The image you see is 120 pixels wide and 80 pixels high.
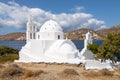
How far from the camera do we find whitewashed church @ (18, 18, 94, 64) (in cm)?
3962

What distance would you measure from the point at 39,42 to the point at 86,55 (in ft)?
29.3

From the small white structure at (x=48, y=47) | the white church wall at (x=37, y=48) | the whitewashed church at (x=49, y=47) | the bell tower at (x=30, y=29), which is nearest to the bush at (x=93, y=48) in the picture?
the whitewashed church at (x=49, y=47)

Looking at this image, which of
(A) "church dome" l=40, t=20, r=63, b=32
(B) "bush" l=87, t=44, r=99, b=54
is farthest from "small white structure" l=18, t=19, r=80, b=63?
(B) "bush" l=87, t=44, r=99, b=54

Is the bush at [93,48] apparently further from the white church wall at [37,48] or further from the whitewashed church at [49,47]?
the white church wall at [37,48]

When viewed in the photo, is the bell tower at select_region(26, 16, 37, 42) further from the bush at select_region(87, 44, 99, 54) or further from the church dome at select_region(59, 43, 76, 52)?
the bush at select_region(87, 44, 99, 54)

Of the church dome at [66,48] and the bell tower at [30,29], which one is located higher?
the bell tower at [30,29]

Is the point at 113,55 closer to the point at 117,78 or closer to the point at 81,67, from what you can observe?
the point at 81,67

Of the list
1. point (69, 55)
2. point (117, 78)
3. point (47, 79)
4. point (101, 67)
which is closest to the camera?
point (47, 79)

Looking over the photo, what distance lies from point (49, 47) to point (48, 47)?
Result: 0.21m

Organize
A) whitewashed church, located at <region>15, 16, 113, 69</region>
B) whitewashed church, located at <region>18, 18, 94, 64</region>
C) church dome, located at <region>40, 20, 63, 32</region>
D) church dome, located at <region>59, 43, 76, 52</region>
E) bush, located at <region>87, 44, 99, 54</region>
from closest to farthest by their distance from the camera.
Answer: whitewashed church, located at <region>15, 16, 113, 69</region>, whitewashed church, located at <region>18, 18, 94, 64</region>, church dome, located at <region>59, 43, 76, 52</region>, bush, located at <region>87, 44, 99, 54</region>, church dome, located at <region>40, 20, 63, 32</region>

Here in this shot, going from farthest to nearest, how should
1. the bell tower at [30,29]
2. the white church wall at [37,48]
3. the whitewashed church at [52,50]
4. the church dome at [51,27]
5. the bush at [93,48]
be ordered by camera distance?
the bell tower at [30,29] → the church dome at [51,27] → the bush at [93,48] → the white church wall at [37,48] → the whitewashed church at [52,50]

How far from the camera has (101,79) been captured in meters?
28.2

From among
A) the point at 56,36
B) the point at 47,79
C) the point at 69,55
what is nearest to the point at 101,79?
the point at 47,79

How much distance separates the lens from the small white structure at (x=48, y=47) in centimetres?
3966
